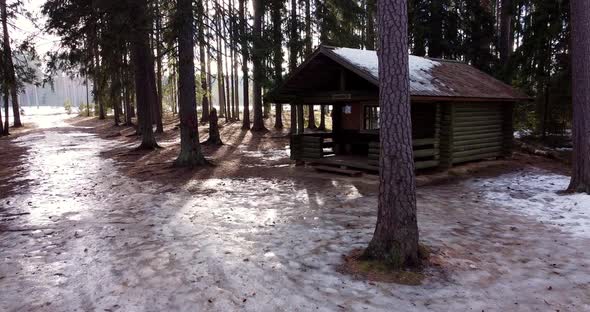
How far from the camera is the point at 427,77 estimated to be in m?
13.0

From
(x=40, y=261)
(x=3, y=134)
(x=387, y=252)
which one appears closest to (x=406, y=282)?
(x=387, y=252)

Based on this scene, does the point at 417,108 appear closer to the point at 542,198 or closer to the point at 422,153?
the point at 422,153

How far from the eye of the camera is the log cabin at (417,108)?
41.2 ft

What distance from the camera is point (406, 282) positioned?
4855 millimetres

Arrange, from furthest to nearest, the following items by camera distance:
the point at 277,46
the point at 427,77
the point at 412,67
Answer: the point at 412,67, the point at 427,77, the point at 277,46

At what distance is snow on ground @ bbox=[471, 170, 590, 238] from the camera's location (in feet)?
24.5

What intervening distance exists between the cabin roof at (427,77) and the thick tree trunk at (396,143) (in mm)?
5870

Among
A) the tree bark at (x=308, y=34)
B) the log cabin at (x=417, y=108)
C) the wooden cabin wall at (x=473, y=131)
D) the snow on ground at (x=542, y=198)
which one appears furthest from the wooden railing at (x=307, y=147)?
the tree bark at (x=308, y=34)

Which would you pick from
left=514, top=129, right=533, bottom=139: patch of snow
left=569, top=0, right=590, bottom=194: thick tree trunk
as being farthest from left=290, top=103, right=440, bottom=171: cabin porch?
left=514, top=129, right=533, bottom=139: patch of snow

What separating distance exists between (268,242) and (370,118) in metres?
9.84

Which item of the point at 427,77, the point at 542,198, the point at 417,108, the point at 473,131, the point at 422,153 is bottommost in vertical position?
the point at 542,198

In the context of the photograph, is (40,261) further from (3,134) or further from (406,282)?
(3,134)

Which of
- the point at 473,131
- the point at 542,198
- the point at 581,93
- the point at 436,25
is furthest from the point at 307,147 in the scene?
the point at 436,25

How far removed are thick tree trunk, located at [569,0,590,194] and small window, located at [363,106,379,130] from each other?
22.1 feet
